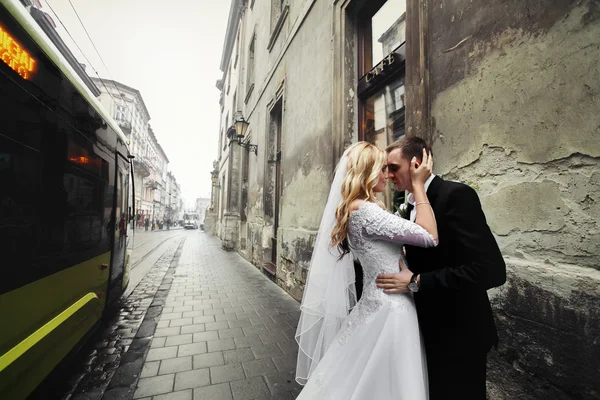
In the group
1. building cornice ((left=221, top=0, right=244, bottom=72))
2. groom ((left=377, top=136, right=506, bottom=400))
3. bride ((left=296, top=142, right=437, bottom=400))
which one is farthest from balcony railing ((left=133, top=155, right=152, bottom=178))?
groom ((left=377, top=136, right=506, bottom=400))

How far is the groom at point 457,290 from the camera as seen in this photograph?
1.28 meters

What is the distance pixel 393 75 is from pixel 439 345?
3.28 metres

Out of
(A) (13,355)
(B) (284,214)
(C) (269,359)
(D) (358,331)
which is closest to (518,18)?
(D) (358,331)

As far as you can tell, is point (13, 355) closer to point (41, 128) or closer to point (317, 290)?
point (41, 128)

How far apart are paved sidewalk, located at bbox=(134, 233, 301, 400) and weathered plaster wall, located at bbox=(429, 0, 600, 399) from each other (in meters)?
1.94

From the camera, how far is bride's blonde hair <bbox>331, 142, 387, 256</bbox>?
1678 millimetres

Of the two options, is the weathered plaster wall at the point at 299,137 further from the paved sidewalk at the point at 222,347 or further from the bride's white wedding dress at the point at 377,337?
the bride's white wedding dress at the point at 377,337

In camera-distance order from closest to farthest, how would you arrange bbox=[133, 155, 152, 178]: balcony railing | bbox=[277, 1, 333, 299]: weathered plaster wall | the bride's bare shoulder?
the bride's bare shoulder < bbox=[277, 1, 333, 299]: weathered plaster wall < bbox=[133, 155, 152, 178]: balcony railing

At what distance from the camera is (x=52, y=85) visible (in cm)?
216

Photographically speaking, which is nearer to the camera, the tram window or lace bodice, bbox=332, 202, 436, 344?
lace bodice, bbox=332, 202, 436, 344

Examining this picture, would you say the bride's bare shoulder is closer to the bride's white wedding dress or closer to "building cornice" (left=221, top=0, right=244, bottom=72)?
the bride's white wedding dress

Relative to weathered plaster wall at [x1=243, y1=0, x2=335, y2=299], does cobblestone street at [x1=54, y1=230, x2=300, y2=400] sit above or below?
below

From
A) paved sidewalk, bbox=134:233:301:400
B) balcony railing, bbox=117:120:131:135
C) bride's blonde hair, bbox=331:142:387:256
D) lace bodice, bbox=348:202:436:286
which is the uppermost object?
balcony railing, bbox=117:120:131:135

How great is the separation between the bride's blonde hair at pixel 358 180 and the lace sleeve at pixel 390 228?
0.31 feet
